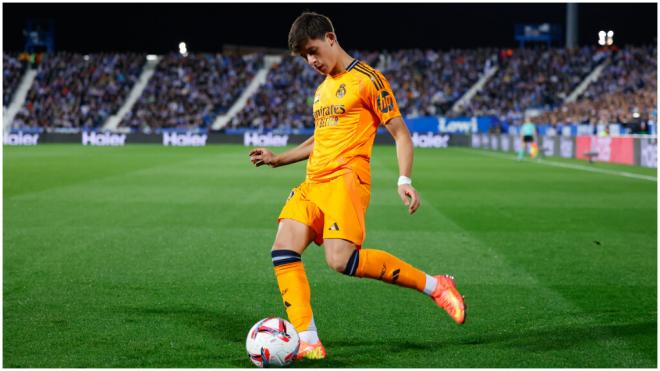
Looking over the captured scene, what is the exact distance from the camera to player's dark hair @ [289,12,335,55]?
16.1ft

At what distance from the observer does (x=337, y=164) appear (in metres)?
4.99

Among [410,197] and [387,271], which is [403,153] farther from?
[387,271]

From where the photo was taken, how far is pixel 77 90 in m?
62.5

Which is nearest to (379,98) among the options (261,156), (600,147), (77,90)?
(261,156)

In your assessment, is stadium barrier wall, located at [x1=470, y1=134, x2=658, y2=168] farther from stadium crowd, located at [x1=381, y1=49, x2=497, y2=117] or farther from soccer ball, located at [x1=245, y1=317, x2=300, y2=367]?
soccer ball, located at [x1=245, y1=317, x2=300, y2=367]

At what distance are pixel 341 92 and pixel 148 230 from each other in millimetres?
6526

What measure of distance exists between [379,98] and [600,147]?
27.8 meters

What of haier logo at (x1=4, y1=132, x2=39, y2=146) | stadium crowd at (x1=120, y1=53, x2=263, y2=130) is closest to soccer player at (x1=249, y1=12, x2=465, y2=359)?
haier logo at (x1=4, y1=132, x2=39, y2=146)

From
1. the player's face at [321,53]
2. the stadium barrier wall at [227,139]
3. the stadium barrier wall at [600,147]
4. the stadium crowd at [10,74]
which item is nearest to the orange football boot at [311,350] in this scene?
the player's face at [321,53]

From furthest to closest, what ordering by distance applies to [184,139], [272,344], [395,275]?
[184,139]
[395,275]
[272,344]

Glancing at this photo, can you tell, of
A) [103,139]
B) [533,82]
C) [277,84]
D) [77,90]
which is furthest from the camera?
[77,90]

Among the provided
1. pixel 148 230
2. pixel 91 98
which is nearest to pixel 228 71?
pixel 91 98

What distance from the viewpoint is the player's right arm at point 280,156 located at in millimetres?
5371

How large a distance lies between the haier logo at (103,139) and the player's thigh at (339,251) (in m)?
50.4
